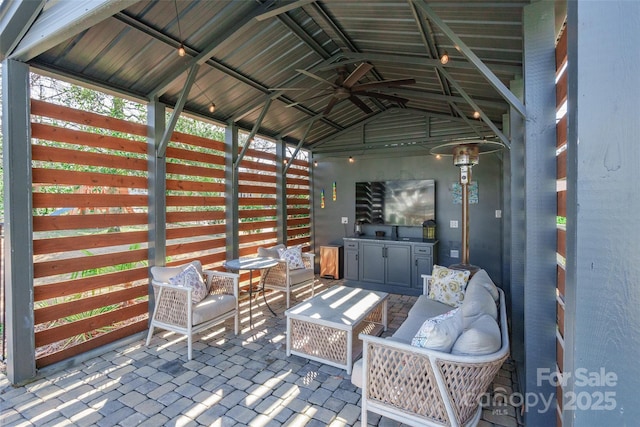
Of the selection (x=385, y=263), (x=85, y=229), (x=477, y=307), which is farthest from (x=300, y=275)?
(x=477, y=307)

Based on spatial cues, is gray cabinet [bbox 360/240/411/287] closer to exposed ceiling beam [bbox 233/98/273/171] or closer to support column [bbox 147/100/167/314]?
exposed ceiling beam [bbox 233/98/273/171]

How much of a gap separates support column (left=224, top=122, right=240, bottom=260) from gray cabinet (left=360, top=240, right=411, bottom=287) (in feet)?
8.06

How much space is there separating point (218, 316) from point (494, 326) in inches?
112

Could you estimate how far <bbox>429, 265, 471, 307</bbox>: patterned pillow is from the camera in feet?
11.1

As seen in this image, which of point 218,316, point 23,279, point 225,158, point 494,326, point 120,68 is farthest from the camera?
point 225,158

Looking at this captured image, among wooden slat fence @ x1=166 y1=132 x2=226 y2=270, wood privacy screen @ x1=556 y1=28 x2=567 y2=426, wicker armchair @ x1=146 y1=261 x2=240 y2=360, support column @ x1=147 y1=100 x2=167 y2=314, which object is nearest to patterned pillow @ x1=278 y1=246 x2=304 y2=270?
wooden slat fence @ x1=166 y1=132 x2=226 y2=270

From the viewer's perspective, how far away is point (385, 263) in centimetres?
568

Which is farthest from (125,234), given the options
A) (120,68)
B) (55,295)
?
(120,68)

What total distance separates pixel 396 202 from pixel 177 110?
426cm

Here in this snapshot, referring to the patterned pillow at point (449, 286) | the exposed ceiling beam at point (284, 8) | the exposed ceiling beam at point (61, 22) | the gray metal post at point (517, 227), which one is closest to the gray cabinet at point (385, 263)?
the patterned pillow at point (449, 286)

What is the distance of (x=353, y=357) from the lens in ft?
9.71

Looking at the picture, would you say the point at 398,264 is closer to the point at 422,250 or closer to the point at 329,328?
the point at 422,250

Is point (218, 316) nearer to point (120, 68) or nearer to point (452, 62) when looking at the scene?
point (120, 68)

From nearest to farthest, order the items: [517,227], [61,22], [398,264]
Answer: [61,22] < [517,227] < [398,264]
